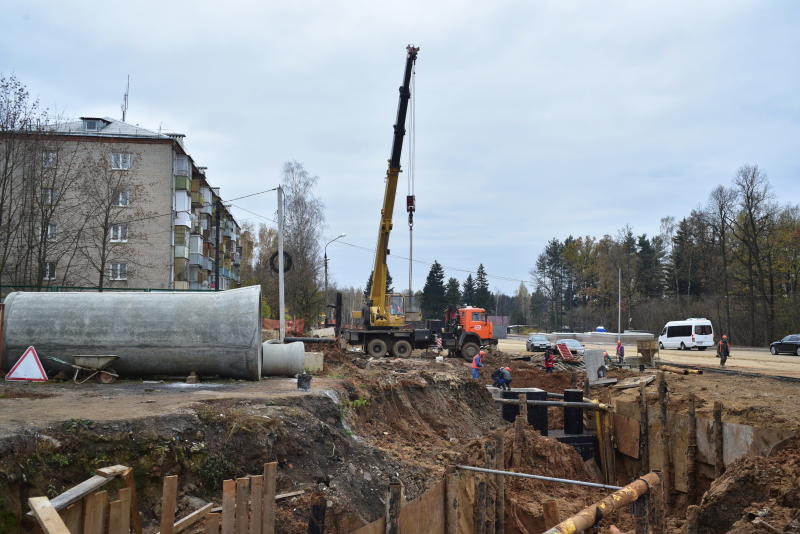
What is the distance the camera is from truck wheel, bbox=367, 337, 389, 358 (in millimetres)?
27266

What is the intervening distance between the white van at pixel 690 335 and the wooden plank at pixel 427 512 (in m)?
38.4

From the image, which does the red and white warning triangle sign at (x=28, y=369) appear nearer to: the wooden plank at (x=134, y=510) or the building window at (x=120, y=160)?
the wooden plank at (x=134, y=510)

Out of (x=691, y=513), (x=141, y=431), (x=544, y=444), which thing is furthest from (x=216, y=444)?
(x=544, y=444)

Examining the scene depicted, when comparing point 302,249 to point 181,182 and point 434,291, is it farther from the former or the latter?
point 434,291

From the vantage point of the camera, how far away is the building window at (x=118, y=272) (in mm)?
35263

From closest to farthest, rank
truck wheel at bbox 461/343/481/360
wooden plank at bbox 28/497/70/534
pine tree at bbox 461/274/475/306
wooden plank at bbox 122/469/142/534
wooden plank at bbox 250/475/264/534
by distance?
wooden plank at bbox 28/497/70/534
wooden plank at bbox 250/475/264/534
wooden plank at bbox 122/469/142/534
truck wheel at bbox 461/343/481/360
pine tree at bbox 461/274/475/306

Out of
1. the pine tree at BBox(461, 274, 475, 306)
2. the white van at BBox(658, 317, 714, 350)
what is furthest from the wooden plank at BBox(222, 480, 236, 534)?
the pine tree at BBox(461, 274, 475, 306)

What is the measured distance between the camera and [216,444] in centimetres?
899

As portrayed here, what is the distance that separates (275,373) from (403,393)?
153 inches

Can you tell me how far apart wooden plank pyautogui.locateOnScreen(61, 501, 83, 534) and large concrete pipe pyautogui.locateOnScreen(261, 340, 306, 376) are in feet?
27.2

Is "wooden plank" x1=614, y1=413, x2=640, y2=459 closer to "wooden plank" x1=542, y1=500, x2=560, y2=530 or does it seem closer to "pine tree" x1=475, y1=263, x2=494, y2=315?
"wooden plank" x1=542, y1=500, x2=560, y2=530

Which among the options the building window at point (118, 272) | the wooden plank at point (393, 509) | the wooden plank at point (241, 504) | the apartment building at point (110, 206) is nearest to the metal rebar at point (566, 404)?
the wooden plank at point (393, 509)

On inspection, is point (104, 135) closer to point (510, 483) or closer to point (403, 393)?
point (403, 393)

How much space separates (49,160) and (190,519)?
92.5ft
